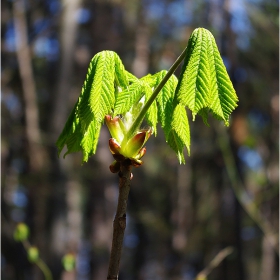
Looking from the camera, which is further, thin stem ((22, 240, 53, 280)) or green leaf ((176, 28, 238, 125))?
thin stem ((22, 240, 53, 280))

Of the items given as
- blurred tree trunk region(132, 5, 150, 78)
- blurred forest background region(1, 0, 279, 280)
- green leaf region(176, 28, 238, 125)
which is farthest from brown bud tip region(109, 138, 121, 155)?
blurred tree trunk region(132, 5, 150, 78)

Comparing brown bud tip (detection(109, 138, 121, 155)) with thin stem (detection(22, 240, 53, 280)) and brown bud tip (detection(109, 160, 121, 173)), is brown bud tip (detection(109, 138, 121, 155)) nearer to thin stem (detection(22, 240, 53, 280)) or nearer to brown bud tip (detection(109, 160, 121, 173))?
brown bud tip (detection(109, 160, 121, 173))

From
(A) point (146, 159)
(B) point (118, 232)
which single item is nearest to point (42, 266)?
(B) point (118, 232)

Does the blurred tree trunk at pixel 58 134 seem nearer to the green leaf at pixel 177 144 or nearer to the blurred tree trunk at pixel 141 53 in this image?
the blurred tree trunk at pixel 141 53

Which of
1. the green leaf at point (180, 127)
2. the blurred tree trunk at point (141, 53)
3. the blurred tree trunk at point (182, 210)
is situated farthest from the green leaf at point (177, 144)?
the blurred tree trunk at point (141, 53)

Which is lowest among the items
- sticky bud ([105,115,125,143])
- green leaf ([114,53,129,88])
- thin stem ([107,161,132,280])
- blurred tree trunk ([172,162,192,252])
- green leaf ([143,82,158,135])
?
blurred tree trunk ([172,162,192,252])

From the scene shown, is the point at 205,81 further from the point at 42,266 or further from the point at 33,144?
the point at 33,144

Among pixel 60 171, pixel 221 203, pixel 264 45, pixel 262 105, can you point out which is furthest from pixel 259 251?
pixel 60 171
